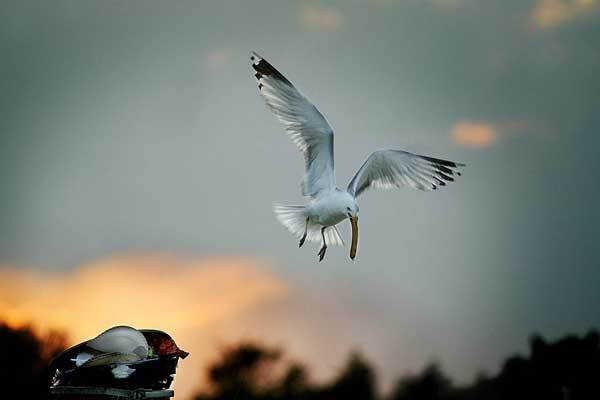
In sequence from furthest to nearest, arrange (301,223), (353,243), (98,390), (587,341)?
(587,341)
(301,223)
(353,243)
(98,390)

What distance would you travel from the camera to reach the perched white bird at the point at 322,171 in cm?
441

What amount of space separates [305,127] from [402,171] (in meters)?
0.75

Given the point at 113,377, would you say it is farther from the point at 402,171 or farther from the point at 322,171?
the point at 402,171

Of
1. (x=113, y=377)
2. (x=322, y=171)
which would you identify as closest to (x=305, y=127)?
(x=322, y=171)

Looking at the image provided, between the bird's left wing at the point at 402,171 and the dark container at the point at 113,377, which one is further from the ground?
the bird's left wing at the point at 402,171

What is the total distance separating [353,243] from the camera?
173 inches

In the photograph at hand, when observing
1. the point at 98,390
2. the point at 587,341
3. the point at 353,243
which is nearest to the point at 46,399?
the point at 98,390

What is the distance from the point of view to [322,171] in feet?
15.2

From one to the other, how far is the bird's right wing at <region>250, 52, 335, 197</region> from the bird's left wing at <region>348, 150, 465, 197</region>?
0.27 metres

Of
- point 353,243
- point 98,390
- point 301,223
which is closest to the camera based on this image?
point 98,390

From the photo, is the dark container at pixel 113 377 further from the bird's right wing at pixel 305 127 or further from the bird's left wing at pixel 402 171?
the bird's left wing at pixel 402 171

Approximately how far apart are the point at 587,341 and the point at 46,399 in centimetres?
491

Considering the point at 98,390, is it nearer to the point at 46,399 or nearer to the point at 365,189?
the point at 46,399

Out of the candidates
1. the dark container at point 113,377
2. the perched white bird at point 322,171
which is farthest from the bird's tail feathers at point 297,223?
the dark container at point 113,377
